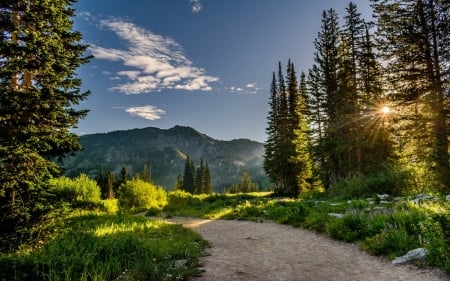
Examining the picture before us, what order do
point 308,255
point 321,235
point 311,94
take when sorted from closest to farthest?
1. point 308,255
2. point 321,235
3. point 311,94

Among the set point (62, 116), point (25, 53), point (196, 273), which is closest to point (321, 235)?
point (196, 273)

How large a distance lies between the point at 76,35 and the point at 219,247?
9.70m

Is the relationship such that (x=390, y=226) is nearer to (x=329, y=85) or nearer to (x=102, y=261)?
(x=102, y=261)

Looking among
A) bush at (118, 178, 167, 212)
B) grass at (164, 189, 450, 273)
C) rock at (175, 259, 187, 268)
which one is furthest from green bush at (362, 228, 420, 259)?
bush at (118, 178, 167, 212)

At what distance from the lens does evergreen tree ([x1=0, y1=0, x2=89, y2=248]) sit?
351 inches

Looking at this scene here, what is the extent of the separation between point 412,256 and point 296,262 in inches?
101

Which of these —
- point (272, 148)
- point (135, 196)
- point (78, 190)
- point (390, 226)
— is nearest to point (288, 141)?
point (272, 148)

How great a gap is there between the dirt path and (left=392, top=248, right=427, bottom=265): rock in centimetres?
21

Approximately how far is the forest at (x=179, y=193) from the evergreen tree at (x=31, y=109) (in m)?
0.04

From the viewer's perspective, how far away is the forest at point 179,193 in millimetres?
7229

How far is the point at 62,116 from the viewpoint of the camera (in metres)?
10.9

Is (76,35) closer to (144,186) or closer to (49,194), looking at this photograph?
(49,194)

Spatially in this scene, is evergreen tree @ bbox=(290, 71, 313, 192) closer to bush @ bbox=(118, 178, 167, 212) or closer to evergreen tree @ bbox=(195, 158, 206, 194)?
bush @ bbox=(118, 178, 167, 212)

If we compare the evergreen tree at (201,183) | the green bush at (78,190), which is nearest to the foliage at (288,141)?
the green bush at (78,190)
